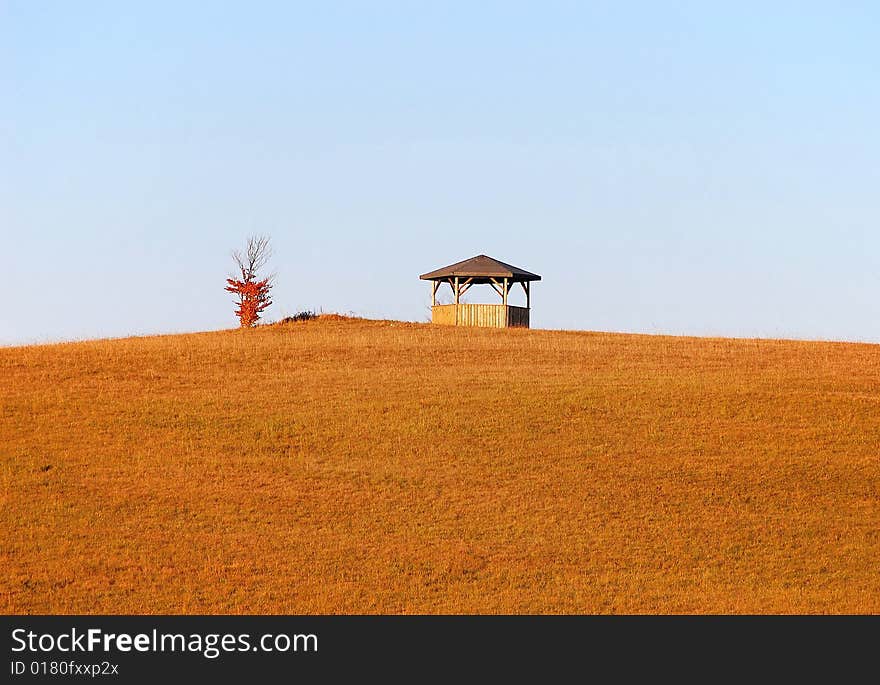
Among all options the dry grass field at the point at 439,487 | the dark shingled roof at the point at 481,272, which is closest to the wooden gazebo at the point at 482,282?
the dark shingled roof at the point at 481,272

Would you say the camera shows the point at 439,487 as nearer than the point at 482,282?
Yes

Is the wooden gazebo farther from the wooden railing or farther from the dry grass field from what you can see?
the dry grass field

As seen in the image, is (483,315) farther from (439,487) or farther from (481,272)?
(439,487)

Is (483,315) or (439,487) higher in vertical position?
(483,315)

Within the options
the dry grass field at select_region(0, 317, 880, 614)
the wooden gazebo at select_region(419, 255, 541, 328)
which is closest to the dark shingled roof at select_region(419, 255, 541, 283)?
the wooden gazebo at select_region(419, 255, 541, 328)

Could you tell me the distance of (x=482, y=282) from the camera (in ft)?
179

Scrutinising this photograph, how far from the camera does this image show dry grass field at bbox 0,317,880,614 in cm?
1756

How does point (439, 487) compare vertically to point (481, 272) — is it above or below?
below

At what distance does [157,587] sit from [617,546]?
311 inches

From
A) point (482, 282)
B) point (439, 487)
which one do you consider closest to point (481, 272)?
point (482, 282)

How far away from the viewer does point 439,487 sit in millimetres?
23094

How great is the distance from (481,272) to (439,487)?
30.6 meters
